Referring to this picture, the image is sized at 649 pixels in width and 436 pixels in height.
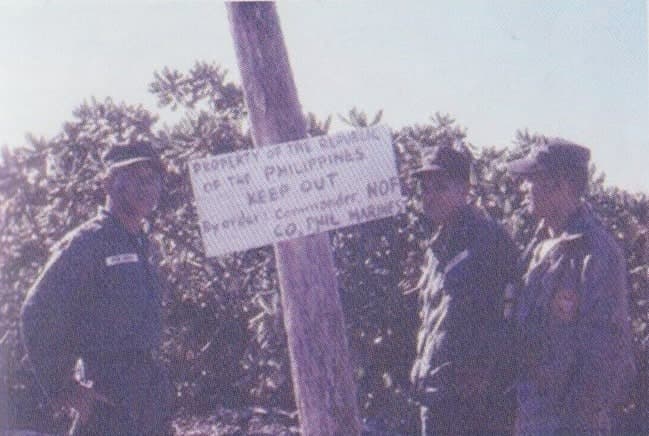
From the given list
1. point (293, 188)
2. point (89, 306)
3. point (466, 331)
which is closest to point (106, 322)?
point (89, 306)

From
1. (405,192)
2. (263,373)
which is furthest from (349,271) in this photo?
(263,373)

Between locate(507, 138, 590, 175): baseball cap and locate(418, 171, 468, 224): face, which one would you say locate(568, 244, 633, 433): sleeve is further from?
locate(418, 171, 468, 224): face

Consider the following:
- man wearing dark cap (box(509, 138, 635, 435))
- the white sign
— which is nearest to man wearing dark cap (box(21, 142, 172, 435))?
the white sign

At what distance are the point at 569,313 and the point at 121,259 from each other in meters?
1.86

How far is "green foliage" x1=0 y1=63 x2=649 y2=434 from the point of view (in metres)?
5.19

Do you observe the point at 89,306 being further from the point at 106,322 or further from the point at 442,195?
the point at 442,195

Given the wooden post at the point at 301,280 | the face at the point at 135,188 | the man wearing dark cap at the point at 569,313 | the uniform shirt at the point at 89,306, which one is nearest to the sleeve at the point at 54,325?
the uniform shirt at the point at 89,306

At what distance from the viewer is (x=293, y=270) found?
3105 millimetres

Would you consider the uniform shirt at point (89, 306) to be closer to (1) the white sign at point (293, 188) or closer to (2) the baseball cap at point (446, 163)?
(1) the white sign at point (293, 188)

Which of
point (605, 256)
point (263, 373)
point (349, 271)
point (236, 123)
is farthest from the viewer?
point (236, 123)

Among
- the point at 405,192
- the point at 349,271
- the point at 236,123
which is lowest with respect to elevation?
the point at 349,271

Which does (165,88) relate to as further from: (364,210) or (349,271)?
(364,210)

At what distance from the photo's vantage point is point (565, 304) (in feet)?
9.58

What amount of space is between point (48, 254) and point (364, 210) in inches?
135
